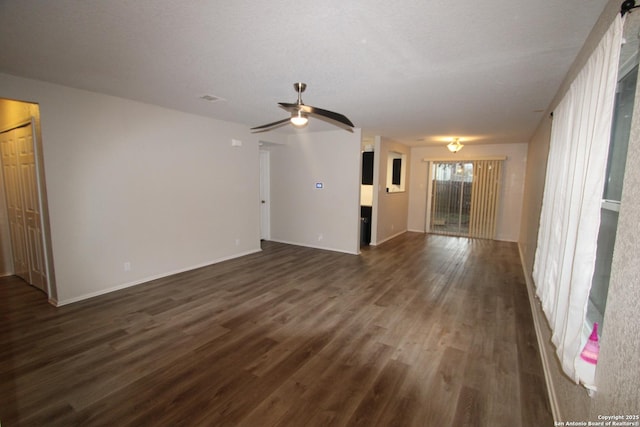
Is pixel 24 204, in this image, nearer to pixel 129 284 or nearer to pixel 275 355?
pixel 129 284

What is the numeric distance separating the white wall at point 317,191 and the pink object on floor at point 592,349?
14.7 ft

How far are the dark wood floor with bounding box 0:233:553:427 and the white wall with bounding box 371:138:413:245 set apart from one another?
254 centimetres

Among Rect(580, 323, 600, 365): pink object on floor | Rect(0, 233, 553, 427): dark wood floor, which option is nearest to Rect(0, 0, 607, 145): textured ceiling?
Rect(580, 323, 600, 365): pink object on floor

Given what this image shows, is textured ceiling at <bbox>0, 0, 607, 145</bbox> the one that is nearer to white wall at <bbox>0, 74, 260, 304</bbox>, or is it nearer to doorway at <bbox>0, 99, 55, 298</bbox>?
white wall at <bbox>0, 74, 260, 304</bbox>

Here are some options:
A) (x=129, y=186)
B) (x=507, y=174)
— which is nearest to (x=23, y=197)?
(x=129, y=186)

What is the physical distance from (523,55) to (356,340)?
2.92m

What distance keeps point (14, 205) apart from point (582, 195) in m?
6.44

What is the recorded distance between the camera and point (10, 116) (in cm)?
369

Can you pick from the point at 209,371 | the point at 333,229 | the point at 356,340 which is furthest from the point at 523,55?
the point at 333,229

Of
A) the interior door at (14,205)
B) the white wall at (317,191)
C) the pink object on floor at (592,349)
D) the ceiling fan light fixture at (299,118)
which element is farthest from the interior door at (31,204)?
the pink object on floor at (592,349)

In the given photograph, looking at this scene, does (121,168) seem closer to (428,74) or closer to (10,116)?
(10,116)

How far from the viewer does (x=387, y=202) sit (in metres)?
7.12

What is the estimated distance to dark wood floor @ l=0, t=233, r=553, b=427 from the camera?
187 centimetres

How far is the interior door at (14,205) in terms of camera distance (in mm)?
3871
